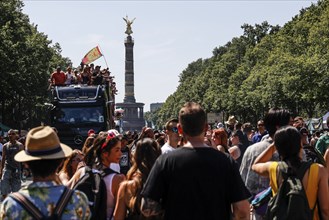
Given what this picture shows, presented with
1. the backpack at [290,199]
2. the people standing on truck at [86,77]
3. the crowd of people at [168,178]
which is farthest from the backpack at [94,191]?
the people standing on truck at [86,77]

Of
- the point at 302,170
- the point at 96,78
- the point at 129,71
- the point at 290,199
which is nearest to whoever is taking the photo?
the point at 290,199

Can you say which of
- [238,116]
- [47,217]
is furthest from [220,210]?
[238,116]

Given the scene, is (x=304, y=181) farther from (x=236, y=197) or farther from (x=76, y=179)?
(x=76, y=179)

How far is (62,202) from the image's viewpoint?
4516 mm

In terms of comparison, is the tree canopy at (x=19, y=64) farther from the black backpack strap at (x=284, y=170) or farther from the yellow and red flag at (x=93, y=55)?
the black backpack strap at (x=284, y=170)

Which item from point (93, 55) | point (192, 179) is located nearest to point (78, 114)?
point (192, 179)

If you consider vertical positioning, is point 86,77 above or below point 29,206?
above

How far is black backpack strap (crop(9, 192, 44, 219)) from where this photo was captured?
4461 mm

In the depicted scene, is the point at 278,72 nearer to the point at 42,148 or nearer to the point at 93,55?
the point at 93,55

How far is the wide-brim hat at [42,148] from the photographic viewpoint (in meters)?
4.64

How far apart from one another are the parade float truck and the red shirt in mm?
695

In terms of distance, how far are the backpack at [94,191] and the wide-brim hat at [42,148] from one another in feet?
4.82

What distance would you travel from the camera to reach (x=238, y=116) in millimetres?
96625

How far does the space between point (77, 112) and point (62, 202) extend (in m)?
21.7
